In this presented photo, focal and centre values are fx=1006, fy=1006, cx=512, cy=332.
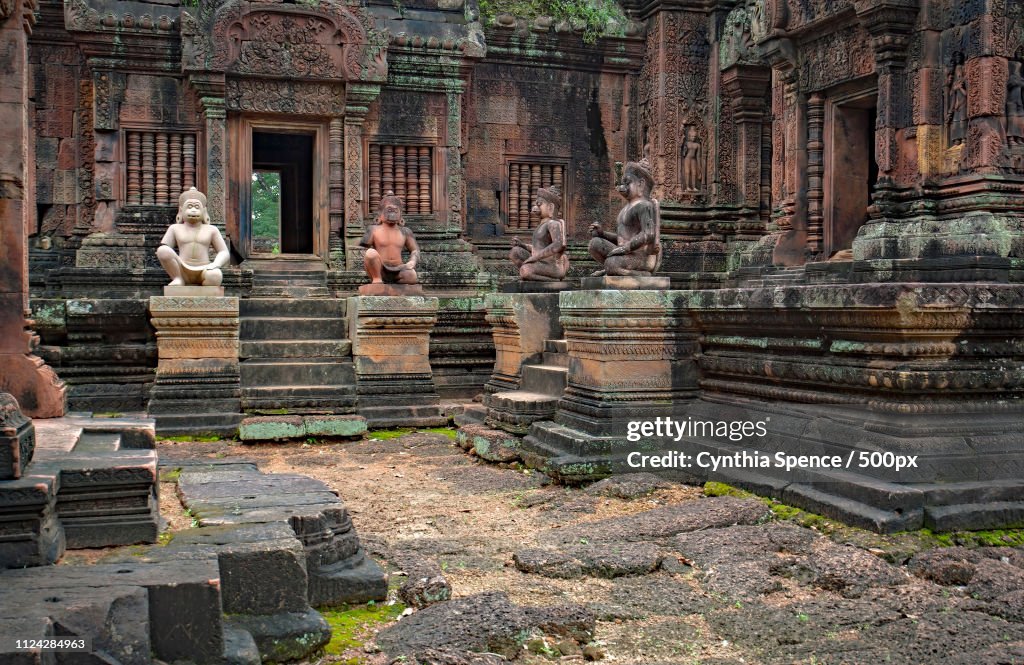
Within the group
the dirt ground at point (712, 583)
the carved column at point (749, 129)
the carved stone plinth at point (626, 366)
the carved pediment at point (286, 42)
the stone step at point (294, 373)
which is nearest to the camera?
the dirt ground at point (712, 583)

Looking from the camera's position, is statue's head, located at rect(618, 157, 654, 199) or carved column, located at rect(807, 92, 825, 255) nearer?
statue's head, located at rect(618, 157, 654, 199)

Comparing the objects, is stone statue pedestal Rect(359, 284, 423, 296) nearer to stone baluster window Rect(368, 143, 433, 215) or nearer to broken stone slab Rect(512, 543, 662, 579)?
stone baluster window Rect(368, 143, 433, 215)

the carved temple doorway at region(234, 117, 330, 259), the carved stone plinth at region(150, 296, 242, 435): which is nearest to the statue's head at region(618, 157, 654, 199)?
the carved stone plinth at region(150, 296, 242, 435)

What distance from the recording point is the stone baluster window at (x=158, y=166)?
449 inches

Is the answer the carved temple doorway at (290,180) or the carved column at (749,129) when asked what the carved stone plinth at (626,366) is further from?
the carved column at (749,129)

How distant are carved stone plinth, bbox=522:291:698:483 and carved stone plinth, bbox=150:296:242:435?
11.2 feet

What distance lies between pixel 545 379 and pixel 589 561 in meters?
3.48

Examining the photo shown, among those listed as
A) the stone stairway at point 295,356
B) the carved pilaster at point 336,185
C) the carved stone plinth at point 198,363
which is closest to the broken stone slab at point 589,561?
the carved stone plinth at point 198,363

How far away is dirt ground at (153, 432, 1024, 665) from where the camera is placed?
137 inches

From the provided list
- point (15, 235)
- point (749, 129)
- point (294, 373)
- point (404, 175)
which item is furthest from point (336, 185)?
point (15, 235)

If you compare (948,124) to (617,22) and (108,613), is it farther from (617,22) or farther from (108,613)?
(108,613)

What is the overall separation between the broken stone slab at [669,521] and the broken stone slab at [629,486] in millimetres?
496

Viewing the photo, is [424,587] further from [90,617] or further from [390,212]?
[390,212]

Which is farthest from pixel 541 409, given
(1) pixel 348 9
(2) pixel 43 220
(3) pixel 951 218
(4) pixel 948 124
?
(2) pixel 43 220
